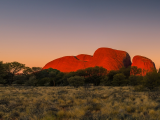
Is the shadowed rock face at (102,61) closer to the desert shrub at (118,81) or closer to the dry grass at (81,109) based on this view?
the desert shrub at (118,81)

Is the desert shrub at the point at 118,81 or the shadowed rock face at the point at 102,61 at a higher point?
the shadowed rock face at the point at 102,61

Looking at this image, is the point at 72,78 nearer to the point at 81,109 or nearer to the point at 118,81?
the point at 118,81

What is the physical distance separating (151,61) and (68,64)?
5036 centimetres

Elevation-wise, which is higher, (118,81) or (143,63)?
(143,63)

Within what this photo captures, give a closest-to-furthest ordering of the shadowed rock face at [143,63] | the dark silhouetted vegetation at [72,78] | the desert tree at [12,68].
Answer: the dark silhouetted vegetation at [72,78], the desert tree at [12,68], the shadowed rock face at [143,63]

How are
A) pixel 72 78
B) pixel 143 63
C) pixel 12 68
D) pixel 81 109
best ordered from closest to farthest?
pixel 81 109 → pixel 72 78 → pixel 12 68 → pixel 143 63

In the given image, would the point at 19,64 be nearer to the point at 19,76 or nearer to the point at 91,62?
the point at 19,76

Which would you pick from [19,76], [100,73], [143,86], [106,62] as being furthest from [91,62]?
[143,86]

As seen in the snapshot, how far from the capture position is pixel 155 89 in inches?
699

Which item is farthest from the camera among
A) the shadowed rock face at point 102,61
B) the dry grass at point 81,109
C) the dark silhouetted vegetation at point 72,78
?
the shadowed rock face at point 102,61

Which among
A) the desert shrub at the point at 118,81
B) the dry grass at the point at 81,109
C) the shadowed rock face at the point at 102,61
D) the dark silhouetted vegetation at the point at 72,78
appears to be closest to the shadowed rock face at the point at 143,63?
the shadowed rock face at the point at 102,61

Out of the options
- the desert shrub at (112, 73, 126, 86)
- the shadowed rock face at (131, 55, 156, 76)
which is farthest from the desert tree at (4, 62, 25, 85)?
the shadowed rock face at (131, 55, 156, 76)

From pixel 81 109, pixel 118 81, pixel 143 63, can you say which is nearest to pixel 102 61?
pixel 143 63

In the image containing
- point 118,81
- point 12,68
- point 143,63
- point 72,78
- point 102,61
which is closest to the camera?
point 72,78
